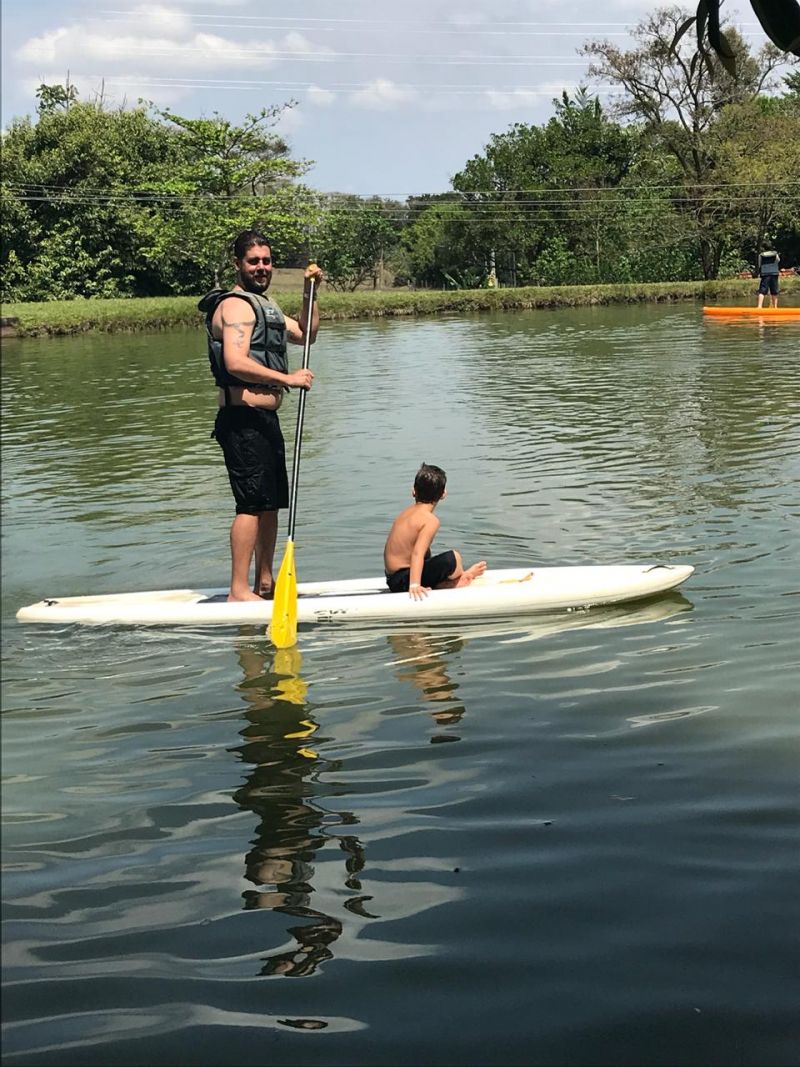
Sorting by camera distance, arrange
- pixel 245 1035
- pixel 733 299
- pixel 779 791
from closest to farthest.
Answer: pixel 245 1035, pixel 779 791, pixel 733 299

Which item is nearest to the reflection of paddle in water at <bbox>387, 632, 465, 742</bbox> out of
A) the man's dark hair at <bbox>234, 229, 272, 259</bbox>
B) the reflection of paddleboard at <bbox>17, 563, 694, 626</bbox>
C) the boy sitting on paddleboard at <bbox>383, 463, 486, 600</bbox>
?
the reflection of paddleboard at <bbox>17, 563, 694, 626</bbox>

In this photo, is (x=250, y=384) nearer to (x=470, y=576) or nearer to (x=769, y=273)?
(x=470, y=576)

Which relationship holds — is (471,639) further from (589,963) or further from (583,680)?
(589,963)

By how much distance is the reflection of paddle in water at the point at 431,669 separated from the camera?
529cm

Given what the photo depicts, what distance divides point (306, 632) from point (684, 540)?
309 cm

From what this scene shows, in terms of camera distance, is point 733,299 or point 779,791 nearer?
point 779,791

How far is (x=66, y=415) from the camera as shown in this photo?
59.3ft

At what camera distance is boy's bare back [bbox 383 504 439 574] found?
6.76 m

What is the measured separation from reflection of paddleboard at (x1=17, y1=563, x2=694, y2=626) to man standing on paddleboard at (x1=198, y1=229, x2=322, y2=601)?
23 cm

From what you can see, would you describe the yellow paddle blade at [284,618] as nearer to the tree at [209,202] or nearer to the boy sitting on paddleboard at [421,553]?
the boy sitting on paddleboard at [421,553]

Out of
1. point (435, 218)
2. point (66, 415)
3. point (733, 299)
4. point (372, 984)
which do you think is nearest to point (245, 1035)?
point (372, 984)

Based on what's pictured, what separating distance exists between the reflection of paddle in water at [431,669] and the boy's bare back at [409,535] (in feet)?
1.65

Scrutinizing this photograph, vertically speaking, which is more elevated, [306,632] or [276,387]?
[276,387]

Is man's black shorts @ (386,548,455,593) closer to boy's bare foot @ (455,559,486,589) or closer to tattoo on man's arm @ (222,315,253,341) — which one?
boy's bare foot @ (455,559,486,589)
